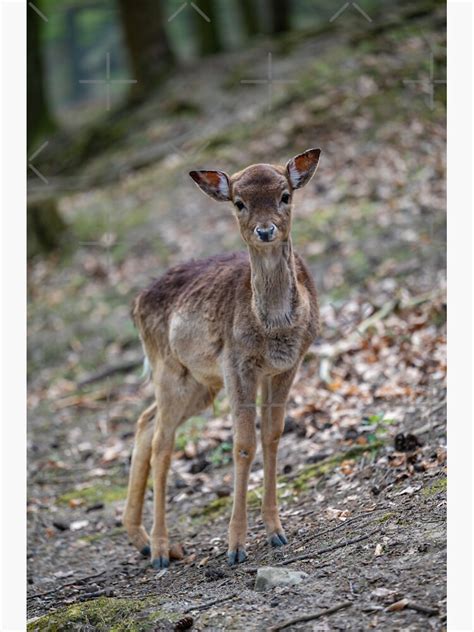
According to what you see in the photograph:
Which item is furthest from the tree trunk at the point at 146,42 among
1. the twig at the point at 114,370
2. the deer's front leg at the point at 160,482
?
the deer's front leg at the point at 160,482

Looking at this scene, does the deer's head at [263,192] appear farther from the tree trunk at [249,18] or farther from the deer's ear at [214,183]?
the tree trunk at [249,18]

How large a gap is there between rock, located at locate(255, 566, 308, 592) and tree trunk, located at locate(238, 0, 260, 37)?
20157 millimetres

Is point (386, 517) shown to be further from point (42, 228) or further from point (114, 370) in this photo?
point (42, 228)

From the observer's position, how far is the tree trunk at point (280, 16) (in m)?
20.1

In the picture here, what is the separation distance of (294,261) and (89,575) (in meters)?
2.79

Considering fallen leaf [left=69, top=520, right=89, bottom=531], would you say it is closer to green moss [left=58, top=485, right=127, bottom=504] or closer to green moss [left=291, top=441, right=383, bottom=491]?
green moss [left=58, top=485, right=127, bottom=504]

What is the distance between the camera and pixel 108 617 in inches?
211

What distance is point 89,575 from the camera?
6.95 meters

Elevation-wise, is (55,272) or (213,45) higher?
(213,45)

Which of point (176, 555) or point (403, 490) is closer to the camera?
point (403, 490)

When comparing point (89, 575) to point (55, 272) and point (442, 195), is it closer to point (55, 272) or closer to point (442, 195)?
point (442, 195)

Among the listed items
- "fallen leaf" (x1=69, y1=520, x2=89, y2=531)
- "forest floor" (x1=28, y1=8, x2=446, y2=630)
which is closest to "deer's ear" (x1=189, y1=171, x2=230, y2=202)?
"forest floor" (x1=28, y1=8, x2=446, y2=630)
